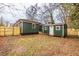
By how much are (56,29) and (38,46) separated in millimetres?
255

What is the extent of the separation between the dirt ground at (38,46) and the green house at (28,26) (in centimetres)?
5

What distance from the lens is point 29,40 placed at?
2.55 m

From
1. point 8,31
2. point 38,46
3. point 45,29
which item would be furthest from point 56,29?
point 8,31

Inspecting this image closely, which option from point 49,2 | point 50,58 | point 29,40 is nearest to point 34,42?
point 29,40

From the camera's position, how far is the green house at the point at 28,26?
2.55 metres

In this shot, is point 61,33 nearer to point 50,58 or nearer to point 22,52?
point 50,58

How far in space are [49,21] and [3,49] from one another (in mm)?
550

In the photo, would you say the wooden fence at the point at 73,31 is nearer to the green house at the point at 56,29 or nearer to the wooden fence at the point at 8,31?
the green house at the point at 56,29

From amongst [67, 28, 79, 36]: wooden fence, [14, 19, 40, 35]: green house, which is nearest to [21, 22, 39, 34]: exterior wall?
[14, 19, 40, 35]: green house

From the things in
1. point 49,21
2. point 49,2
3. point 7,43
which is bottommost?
point 7,43

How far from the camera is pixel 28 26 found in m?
2.57

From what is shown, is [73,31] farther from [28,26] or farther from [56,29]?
[28,26]

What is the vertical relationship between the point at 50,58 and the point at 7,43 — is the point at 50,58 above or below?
below

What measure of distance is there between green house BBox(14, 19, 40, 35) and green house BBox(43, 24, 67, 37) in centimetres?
9
